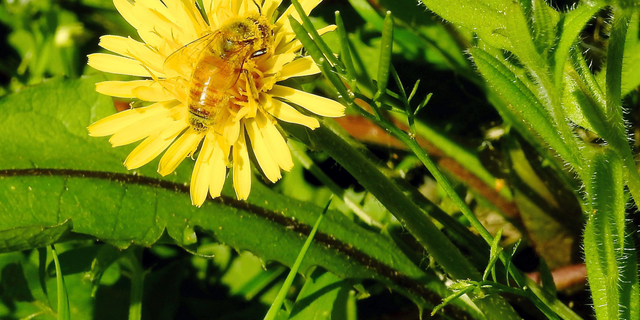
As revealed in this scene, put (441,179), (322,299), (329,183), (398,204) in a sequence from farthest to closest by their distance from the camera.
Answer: (329,183)
(322,299)
(398,204)
(441,179)

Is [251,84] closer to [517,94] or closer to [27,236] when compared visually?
[517,94]

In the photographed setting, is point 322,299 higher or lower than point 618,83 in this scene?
lower

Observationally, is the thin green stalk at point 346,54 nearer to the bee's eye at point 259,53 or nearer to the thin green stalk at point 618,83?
the bee's eye at point 259,53

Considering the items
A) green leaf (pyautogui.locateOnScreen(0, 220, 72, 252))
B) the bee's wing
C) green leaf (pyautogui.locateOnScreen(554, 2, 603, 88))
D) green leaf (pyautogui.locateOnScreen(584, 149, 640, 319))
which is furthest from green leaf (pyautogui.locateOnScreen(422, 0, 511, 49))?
green leaf (pyautogui.locateOnScreen(0, 220, 72, 252))

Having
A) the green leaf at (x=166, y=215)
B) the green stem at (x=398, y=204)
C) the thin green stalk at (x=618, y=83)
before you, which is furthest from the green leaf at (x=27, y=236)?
the thin green stalk at (x=618, y=83)

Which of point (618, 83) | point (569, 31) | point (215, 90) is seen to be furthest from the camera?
point (215, 90)

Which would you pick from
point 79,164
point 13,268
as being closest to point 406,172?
point 79,164

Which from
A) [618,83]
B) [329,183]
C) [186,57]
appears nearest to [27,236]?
[186,57]

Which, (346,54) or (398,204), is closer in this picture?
(346,54)

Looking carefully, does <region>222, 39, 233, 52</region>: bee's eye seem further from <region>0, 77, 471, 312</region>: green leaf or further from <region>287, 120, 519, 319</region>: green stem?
<region>0, 77, 471, 312</region>: green leaf
